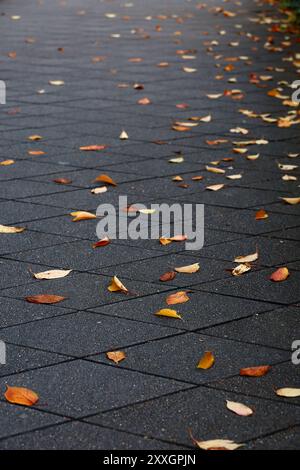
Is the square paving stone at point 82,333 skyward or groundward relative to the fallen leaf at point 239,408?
groundward

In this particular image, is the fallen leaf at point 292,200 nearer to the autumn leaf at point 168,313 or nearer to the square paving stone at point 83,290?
the square paving stone at point 83,290

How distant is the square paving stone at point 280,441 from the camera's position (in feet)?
9.71

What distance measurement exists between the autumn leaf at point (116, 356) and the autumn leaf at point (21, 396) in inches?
15.2

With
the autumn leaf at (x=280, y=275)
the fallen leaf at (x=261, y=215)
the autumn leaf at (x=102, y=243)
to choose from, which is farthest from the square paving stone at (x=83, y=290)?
the fallen leaf at (x=261, y=215)

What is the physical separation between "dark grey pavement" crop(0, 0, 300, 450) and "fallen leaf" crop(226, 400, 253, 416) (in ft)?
0.08

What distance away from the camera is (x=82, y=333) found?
3.71 metres

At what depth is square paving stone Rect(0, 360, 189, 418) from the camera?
319 centimetres

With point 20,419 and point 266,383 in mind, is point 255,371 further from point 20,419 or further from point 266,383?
point 20,419

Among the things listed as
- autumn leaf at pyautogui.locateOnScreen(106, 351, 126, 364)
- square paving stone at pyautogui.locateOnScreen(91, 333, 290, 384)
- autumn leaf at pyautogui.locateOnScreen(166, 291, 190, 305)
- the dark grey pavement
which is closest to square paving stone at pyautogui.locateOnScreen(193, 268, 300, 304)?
the dark grey pavement

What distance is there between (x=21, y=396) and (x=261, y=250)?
1823 mm

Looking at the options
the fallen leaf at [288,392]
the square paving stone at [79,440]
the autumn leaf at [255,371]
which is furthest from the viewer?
the autumn leaf at [255,371]

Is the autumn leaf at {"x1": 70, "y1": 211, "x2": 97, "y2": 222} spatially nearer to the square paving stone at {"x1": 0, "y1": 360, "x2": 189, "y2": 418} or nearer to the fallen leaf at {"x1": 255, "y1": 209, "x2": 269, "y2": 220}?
the fallen leaf at {"x1": 255, "y1": 209, "x2": 269, "y2": 220}

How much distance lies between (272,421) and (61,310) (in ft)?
3.94

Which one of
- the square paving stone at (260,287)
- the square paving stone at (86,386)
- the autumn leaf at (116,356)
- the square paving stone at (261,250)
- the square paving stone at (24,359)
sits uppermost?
the square paving stone at (86,386)
